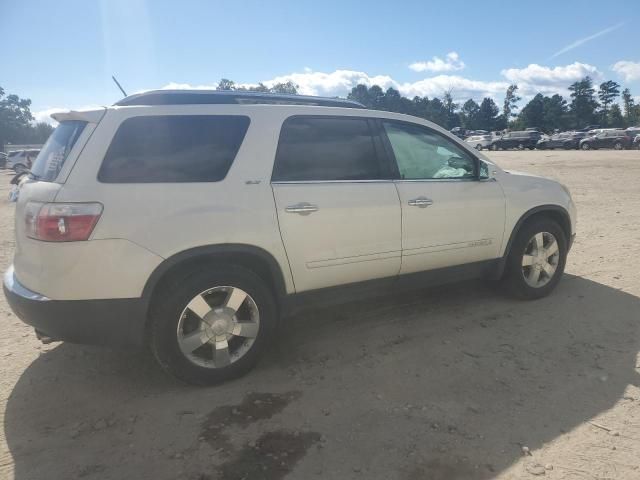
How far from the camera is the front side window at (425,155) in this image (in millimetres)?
3906

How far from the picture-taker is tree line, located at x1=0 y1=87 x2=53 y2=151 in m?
85.2

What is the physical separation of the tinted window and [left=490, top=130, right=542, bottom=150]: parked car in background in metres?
47.1

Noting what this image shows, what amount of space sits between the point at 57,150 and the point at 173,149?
740mm

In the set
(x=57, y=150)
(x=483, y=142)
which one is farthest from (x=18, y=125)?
(x=57, y=150)

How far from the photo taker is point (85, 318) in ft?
9.17

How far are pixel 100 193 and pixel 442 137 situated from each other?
2853 millimetres

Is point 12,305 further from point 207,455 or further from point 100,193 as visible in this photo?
point 207,455

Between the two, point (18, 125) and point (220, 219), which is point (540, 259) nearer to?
point (220, 219)

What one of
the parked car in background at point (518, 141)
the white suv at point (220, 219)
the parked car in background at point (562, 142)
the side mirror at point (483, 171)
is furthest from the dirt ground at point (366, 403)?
the parked car in background at point (518, 141)

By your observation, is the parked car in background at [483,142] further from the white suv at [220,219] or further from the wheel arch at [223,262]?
the wheel arch at [223,262]

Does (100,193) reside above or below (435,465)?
above

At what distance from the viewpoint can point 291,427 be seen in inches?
107

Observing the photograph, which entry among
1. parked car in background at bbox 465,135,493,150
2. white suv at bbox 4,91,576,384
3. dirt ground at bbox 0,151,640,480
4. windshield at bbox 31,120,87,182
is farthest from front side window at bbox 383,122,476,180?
parked car in background at bbox 465,135,493,150

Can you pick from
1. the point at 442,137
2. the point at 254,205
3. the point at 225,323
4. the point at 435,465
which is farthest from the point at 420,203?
the point at 435,465
